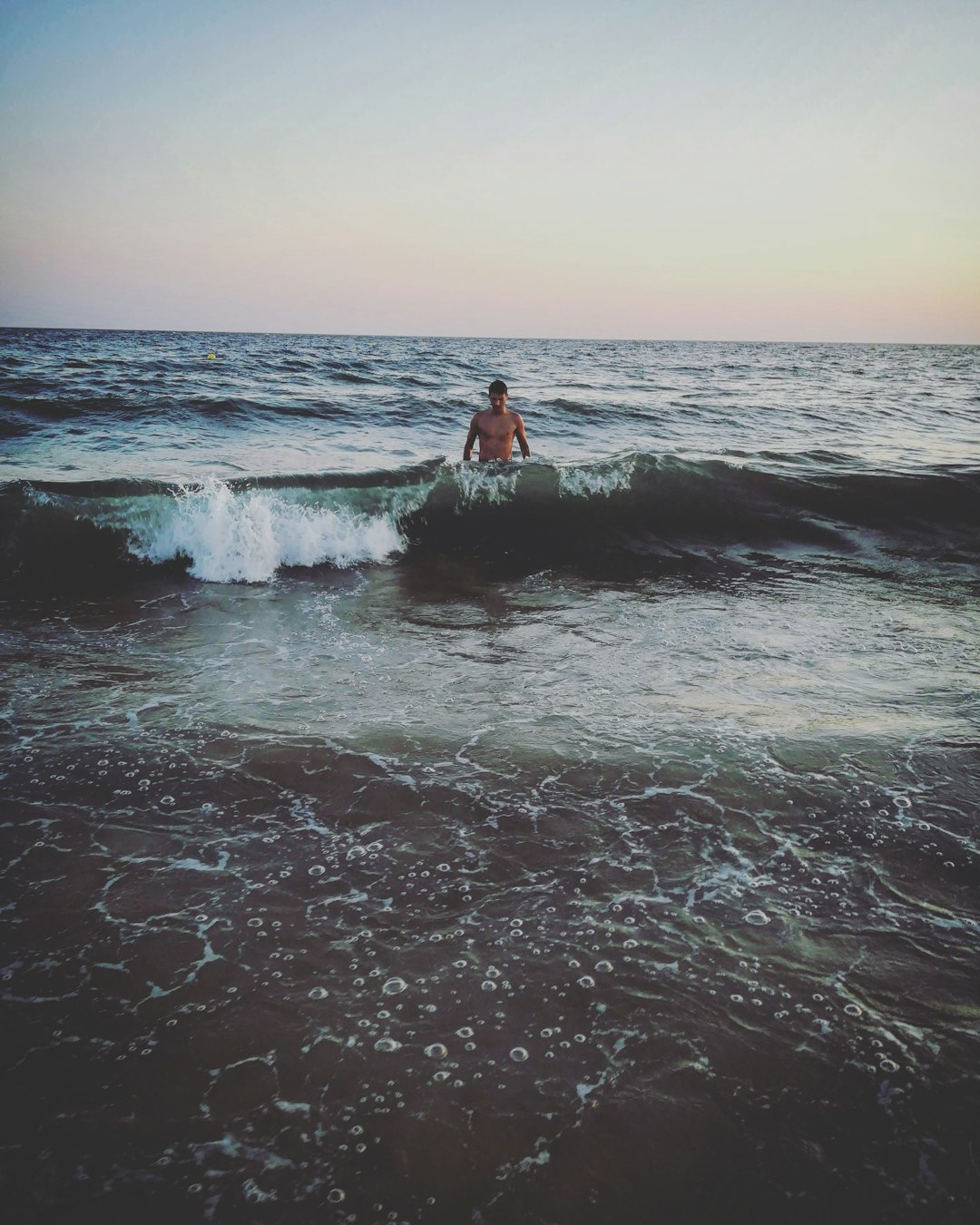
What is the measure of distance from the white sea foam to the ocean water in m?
0.40

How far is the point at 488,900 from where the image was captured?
271 centimetres

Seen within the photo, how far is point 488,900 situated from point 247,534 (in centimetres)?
645

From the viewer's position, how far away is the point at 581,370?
1278 inches

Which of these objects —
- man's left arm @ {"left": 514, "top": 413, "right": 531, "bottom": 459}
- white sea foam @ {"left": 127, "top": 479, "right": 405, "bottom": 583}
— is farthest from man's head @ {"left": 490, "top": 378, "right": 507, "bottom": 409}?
white sea foam @ {"left": 127, "top": 479, "right": 405, "bottom": 583}

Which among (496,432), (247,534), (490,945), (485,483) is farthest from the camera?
(496,432)

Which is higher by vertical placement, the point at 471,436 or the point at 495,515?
the point at 471,436

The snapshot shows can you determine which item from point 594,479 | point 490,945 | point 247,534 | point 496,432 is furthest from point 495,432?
point 490,945

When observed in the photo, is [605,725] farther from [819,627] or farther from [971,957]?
[819,627]

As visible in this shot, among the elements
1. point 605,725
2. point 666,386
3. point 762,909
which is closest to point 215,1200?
point 762,909

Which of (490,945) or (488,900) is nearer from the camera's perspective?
(490,945)

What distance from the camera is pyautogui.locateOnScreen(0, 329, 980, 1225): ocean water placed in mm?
1808

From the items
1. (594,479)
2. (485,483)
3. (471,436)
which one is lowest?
(485,483)

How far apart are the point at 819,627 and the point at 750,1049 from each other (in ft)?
15.0

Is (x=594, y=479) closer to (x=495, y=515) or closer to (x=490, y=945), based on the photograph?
(x=495, y=515)
